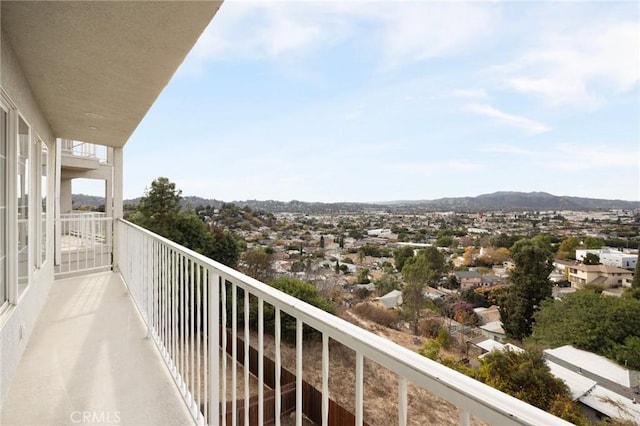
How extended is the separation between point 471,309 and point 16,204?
19849mm

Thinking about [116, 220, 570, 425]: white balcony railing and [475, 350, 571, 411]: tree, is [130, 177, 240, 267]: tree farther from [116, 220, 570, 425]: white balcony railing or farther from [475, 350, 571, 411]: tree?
[116, 220, 570, 425]: white balcony railing

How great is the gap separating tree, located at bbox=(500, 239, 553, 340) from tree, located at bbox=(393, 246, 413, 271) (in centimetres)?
565

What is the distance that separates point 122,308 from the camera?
382cm

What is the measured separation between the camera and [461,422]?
539 millimetres

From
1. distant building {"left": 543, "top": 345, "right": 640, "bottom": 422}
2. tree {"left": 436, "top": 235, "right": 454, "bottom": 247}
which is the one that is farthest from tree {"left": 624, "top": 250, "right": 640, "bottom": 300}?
tree {"left": 436, "top": 235, "right": 454, "bottom": 247}

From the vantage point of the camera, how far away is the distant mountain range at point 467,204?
71.8 ft

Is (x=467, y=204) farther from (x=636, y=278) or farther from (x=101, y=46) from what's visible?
(x=101, y=46)

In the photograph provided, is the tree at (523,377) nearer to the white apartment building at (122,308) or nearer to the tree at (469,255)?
the tree at (469,255)

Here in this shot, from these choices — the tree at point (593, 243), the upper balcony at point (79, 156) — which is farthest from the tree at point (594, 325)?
the upper balcony at point (79, 156)

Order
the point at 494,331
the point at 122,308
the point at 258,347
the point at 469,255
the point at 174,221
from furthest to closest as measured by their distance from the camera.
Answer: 1. the point at 469,255
2. the point at 494,331
3. the point at 174,221
4. the point at 122,308
5. the point at 258,347

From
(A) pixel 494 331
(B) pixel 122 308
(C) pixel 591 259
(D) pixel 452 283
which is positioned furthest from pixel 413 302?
(B) pixel 122 308

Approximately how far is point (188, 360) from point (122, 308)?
7.46ft

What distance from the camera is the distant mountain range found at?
21870mm

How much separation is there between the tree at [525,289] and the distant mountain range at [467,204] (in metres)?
5.94
